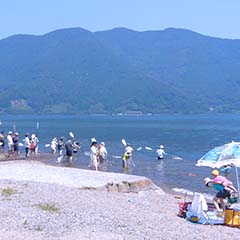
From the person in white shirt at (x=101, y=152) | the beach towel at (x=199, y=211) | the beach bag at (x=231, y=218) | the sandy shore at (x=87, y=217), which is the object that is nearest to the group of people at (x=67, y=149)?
the person in white shirt at (x=101, y=152)

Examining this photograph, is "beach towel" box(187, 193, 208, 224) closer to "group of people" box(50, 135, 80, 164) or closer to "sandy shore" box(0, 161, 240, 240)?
"sandy shore" box(0, 161, 240, 240)

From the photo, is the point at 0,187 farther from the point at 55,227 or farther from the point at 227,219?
the point at 227,219

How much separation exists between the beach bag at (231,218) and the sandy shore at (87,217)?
43cm

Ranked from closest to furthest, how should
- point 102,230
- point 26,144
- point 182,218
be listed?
point 102,230 → point 182,218 → point 26,144

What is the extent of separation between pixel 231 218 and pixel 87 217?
4609mm

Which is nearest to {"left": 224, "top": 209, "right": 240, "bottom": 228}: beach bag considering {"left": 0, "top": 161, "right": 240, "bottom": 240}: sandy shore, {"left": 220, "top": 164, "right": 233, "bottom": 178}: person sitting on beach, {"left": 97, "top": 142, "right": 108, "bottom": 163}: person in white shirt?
{"left": 0, "top": 161, "right": 240, "bottom": 240}: sandy shore

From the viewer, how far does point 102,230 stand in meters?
15.4

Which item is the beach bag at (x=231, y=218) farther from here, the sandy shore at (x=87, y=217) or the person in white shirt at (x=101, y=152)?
the person in white shirt at (x=101, y=152)

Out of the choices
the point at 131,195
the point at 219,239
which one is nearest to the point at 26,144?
the point at 131,195

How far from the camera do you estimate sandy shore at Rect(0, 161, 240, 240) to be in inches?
591

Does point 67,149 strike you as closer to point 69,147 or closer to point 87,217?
point 69,147

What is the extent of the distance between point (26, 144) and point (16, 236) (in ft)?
99.2

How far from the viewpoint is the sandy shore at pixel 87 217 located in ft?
49.2

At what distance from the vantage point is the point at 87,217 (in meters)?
17.2
